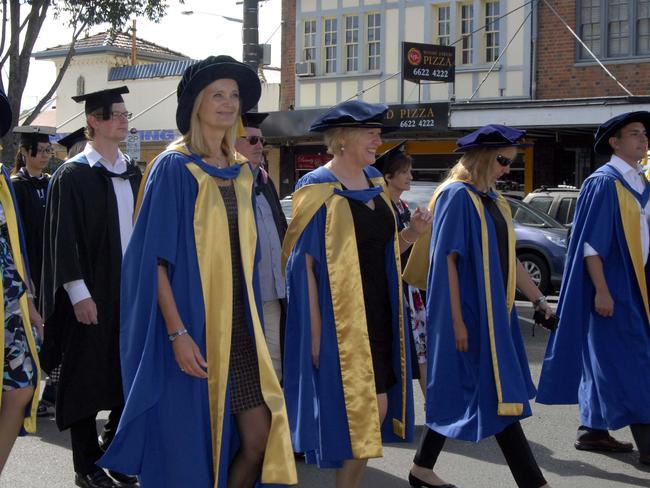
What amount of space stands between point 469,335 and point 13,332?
2272 millimetres

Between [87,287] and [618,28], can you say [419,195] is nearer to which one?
[618,28]

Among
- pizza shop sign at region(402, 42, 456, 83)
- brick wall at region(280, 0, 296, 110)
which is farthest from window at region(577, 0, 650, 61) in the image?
brick wall at region(280, 0, 296, 110)

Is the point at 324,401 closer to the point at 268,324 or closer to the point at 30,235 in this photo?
the point at 268,324

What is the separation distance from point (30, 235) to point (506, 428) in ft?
13.9

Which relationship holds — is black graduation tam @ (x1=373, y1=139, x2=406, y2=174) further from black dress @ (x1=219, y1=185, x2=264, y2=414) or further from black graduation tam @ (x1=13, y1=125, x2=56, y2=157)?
black dress @ (x1=219, y1=185, x2=264, y2=414)

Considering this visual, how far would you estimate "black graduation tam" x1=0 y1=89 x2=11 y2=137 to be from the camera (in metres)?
4.94

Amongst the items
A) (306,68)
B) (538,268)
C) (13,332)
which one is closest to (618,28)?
(306,68)

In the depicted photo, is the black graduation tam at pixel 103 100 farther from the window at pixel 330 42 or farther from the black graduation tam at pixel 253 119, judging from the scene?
the window at pixel 330 42

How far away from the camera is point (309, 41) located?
30.8m

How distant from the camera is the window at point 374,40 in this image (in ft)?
96.1

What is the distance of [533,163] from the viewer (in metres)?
25.7

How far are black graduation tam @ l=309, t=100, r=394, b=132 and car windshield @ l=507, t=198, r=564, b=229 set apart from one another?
40.2 ft

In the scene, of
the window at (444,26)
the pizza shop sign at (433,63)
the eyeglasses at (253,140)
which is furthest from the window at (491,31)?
the eyeglasses at (253,140)

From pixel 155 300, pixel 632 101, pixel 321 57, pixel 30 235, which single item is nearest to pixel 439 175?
pixel 321 57
